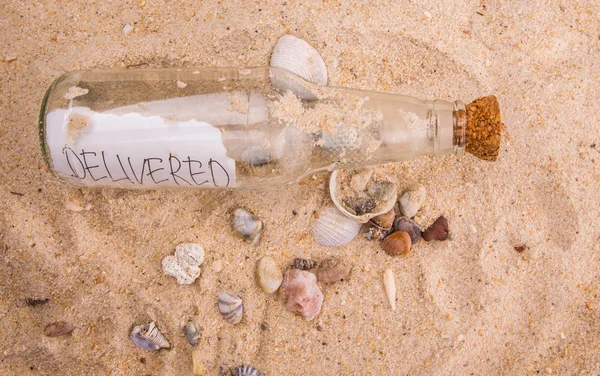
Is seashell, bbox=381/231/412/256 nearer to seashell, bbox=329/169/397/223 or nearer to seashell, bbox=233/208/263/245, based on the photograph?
seashell, bbox=329/169/397/223

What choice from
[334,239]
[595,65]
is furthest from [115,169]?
[595,65]

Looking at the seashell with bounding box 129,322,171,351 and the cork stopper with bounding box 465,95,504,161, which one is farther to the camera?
the seashell with bounding box 129,322,171,351

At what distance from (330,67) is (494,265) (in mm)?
959

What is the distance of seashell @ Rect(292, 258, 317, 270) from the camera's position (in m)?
2.02

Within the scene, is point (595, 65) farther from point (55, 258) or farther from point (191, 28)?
point (55, 258)

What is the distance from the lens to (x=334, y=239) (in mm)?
2006

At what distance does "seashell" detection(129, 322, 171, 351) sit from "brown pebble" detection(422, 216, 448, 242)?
3.39ft

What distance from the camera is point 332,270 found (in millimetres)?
1989

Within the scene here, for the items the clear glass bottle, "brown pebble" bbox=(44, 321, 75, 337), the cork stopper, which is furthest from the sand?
the cork stopper

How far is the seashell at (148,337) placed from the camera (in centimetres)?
195

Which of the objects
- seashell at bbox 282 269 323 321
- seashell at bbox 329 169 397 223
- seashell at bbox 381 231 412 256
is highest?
seashell at bbox 329 169 397 223

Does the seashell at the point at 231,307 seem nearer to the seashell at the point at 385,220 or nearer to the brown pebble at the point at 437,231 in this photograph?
the seashell at the point at 385,220

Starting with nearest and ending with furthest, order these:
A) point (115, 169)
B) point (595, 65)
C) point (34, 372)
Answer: point (115, 169) → point (34, 372) → point (595, 65)

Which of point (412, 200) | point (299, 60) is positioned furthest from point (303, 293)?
point (299, 60)
